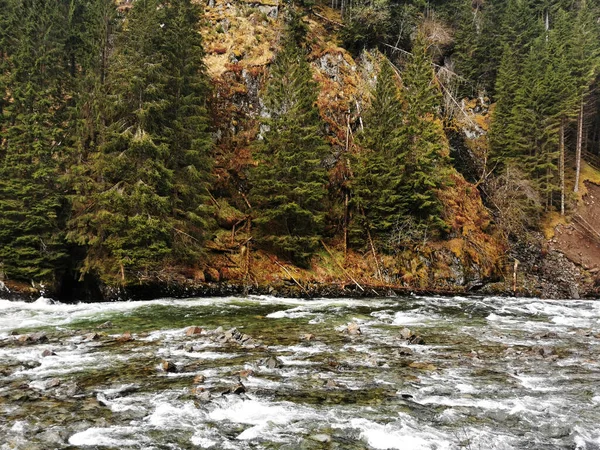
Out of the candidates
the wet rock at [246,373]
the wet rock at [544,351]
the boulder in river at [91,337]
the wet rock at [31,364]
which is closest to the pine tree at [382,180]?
the wet rock at [544,351]

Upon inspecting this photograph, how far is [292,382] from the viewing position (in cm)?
894

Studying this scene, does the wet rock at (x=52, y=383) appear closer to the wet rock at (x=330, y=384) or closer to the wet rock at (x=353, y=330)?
the wet rock at (x=330, y=384)

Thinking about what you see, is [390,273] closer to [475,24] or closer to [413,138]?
[413,138]

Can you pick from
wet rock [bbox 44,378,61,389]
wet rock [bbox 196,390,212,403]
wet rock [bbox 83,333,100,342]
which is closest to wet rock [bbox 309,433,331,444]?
wet rock [bbox 196,390,212,403]

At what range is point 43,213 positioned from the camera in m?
19.2

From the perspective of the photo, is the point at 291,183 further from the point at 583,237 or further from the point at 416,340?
the point at 583,237

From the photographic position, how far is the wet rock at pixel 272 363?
391 inches

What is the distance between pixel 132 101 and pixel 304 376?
1678 cm

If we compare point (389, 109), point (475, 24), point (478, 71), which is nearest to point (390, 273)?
point (389, 109)

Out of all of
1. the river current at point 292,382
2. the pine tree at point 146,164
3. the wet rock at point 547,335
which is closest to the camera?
the river current at point 292,382

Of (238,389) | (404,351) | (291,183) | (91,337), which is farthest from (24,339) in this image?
(291,183)

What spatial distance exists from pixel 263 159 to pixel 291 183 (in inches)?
95.7

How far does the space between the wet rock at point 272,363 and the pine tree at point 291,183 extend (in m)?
13.3

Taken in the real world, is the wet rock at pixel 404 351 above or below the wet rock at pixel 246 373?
below
